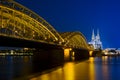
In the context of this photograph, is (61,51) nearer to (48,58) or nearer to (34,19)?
(48,58)

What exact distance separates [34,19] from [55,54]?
16228 mm

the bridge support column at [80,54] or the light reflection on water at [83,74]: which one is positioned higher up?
the bridge support column at [80,54]

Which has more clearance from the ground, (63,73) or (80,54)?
(80,54)

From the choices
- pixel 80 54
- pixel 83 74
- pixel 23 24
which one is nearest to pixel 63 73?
pixel 83 74

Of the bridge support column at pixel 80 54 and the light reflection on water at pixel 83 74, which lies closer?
the light reflection on water at pixel 83 74

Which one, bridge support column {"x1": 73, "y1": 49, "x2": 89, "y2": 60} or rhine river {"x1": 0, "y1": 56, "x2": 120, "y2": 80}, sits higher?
bridge support column {"x1": 73, "y1": 49, "x2": 89, "y2": 60}

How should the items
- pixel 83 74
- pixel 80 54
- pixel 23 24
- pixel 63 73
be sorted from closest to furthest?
pixel 83 74 → pixel 63 73 → pixel 23 24 → pixel 80 54

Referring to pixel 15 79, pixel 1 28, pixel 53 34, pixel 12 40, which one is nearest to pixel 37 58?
pixel 53 34

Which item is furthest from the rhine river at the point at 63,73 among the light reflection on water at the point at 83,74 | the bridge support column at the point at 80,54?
the bridge support column at the point at 80,54

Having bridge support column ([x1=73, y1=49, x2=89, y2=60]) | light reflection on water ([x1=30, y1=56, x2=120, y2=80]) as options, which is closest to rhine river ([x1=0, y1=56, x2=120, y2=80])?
light reflection on water ([x1=30, y1=56, x2=120, y2=80])

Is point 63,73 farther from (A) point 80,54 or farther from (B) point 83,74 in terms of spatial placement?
(A) point 80,54

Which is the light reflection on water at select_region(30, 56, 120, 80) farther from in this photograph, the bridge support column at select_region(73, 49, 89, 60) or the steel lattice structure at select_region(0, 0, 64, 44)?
the bridge support column at select_region(73, 49, 89, 60)

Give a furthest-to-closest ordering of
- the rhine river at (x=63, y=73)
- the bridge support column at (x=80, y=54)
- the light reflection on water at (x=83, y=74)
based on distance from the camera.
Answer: the bridge support column at (x=80, y=54) → the rhine river at (x=63, y=73) → the light reflection on water at (x=83, y=74)

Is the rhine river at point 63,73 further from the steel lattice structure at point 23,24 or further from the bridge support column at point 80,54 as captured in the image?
the bridge support column at point 80,54
